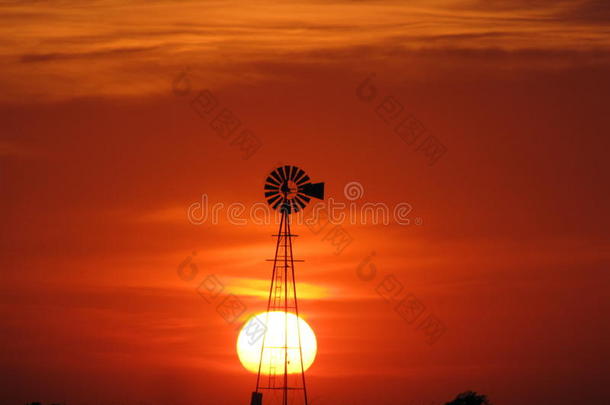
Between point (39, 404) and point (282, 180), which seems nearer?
point (282, 180)

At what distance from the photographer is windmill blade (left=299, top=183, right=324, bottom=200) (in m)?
56.5

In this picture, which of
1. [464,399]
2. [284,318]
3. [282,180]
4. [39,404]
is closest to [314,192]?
[282,180]

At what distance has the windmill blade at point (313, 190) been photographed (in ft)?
185

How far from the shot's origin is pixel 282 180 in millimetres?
56500

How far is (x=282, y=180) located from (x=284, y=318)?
5.34m

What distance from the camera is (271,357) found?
56.3 metres

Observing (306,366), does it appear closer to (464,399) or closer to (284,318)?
(284,318)

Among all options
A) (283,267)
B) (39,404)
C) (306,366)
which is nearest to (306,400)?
(306,366)

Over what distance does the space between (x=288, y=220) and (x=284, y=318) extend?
382 centimetres

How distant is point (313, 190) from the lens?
56469 millimetres

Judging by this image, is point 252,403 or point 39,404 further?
point 39,404

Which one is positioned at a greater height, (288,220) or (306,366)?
(288,220)

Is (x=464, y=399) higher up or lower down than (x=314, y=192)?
lower down

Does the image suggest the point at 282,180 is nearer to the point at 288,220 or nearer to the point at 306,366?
the point at 288,220
